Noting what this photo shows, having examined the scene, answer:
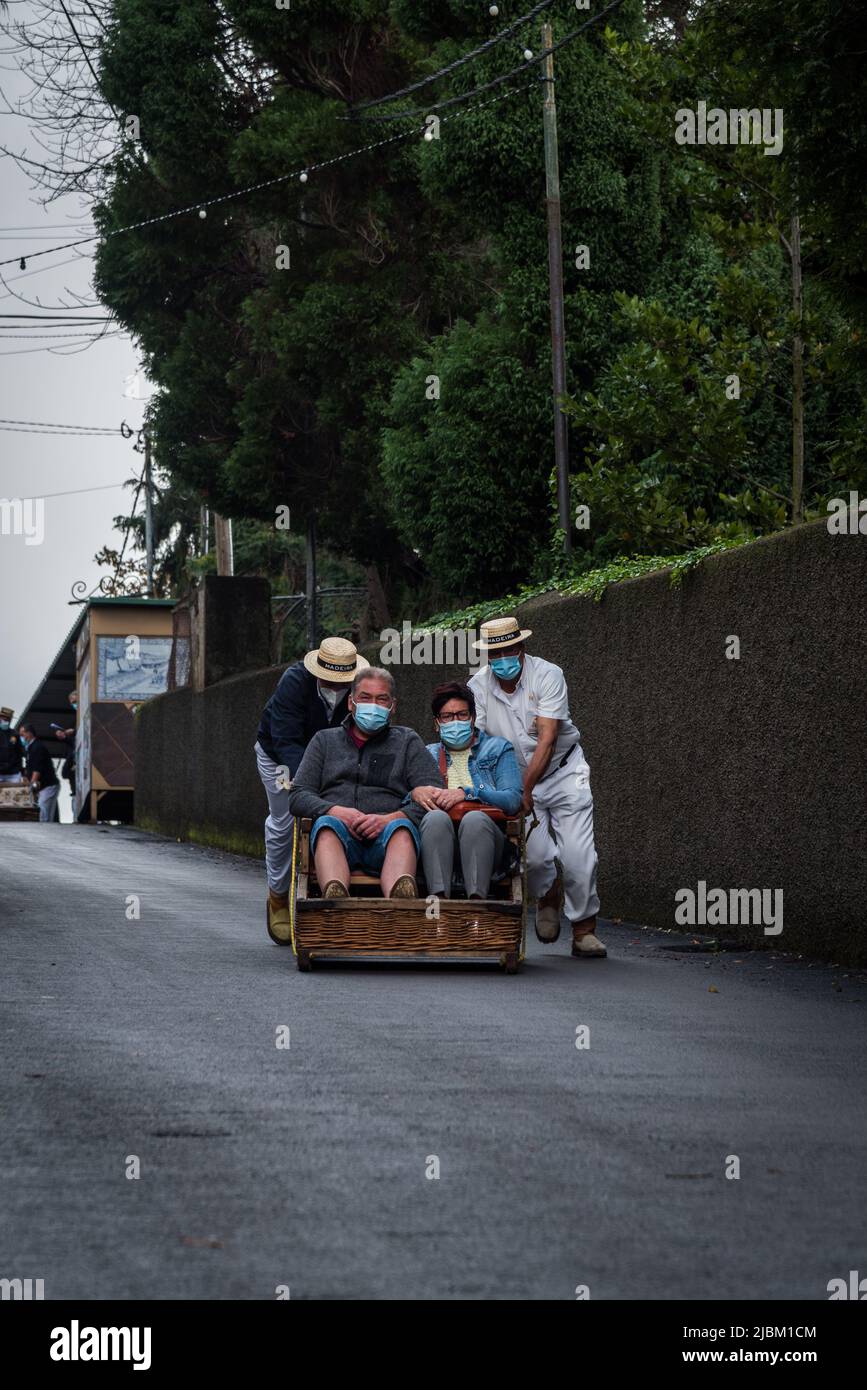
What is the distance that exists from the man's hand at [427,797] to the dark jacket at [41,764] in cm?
2909

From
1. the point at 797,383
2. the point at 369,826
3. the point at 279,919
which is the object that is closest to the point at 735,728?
the point at 369,826

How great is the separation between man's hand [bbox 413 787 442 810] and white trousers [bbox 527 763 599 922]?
900 millimetres

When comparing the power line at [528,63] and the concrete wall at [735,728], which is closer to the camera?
the concrete wall at [735,728]

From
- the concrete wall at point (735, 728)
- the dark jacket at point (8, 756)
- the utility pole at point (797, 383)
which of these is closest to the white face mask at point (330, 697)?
the concrete wall at point (735, 728)

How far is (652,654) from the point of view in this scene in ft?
48.1

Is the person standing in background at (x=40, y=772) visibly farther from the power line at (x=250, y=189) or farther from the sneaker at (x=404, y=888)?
the sneaker at (x=404, y=888)

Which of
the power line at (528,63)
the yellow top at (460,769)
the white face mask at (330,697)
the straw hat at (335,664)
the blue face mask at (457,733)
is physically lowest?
the yellow top at (460,769)

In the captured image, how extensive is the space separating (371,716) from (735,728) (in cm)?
255

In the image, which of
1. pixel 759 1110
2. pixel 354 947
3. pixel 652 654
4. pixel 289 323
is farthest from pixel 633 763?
pixel 289 323

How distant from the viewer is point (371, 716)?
11750 millimetres

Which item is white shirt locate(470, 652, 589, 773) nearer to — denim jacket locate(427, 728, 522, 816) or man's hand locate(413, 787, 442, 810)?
denim jacket locate(427, 728, 522, 816)

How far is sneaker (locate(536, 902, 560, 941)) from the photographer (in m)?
12.6

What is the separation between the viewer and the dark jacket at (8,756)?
39.6 meters
